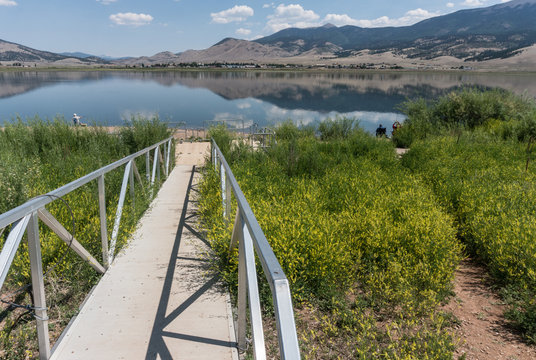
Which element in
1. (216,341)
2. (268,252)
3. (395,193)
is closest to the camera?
(268,252)

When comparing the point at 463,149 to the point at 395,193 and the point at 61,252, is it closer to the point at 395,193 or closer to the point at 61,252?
the point at 395,193

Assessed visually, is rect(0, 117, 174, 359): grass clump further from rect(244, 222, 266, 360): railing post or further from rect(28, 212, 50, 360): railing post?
rect(244, 222, 266, 360): railing post

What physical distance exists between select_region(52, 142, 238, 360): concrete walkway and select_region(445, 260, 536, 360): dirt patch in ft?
6.27

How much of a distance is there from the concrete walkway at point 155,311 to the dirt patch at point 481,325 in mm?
1912

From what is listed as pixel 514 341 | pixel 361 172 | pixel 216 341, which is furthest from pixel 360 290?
pixel 361 172

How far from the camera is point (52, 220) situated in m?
2.39

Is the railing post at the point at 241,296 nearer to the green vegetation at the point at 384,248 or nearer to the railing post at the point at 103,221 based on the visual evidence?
the green vegetation at the point at 384,248

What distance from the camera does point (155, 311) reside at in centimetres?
272

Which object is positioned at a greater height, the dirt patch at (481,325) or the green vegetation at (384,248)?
the green vegetation at (384,248)

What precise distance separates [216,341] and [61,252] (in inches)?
73.9

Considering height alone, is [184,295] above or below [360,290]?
above

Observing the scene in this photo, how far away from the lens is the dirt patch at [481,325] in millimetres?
2828

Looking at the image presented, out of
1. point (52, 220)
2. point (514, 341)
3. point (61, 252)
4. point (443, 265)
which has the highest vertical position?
point (52, 220)

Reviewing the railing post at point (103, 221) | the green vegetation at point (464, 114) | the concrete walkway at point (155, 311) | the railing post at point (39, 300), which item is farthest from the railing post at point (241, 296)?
the green vegetation at point (464, 114)
